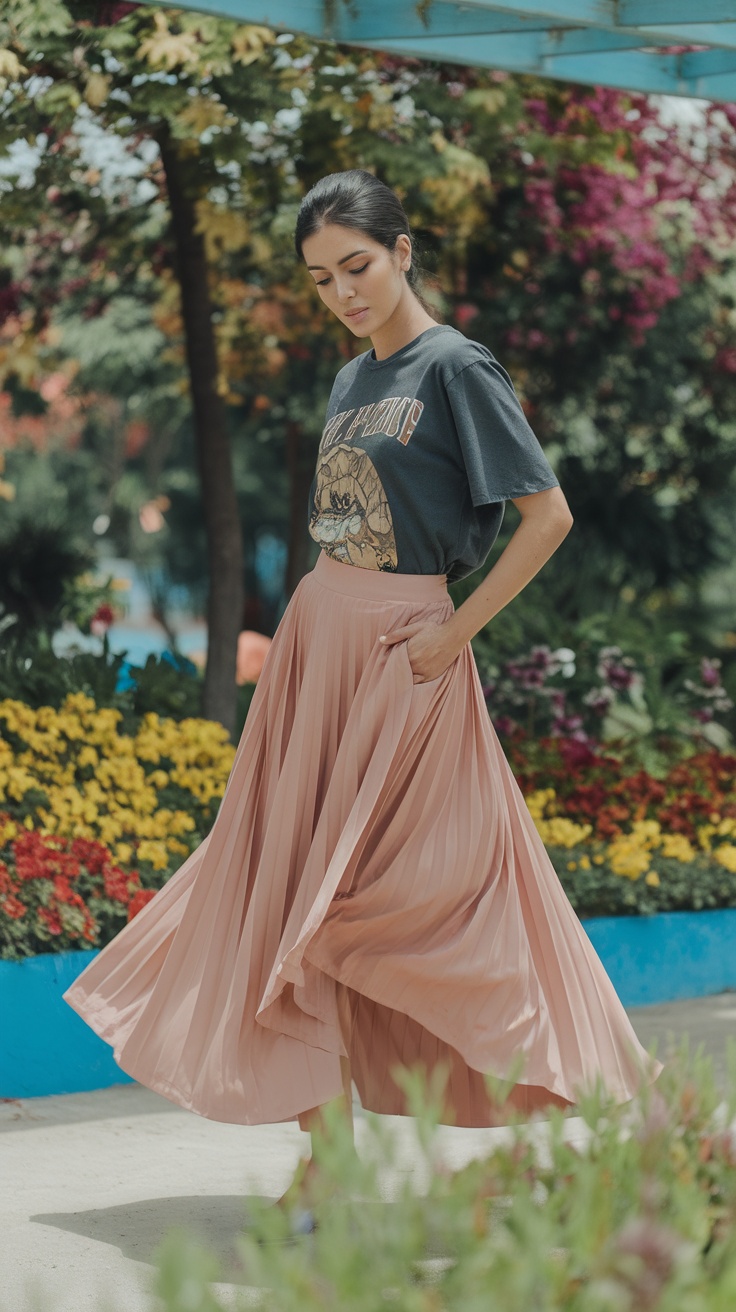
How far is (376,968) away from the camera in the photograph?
281 centimetres

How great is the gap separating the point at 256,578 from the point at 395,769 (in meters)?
14.8

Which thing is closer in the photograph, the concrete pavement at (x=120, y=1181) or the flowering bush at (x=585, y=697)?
the concrete pavement at (x=120, y=1181)

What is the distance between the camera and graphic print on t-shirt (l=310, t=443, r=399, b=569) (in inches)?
113

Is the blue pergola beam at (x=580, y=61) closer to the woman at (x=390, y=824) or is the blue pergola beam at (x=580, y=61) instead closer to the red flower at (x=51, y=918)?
the woman at (x=390, y=824)

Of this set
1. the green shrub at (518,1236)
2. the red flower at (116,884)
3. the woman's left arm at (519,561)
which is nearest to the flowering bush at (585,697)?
the red flower at (116,884)

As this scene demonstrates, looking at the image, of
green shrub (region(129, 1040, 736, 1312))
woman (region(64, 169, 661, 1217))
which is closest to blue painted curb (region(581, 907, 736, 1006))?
woman (region(64, 169, 661, 1217))

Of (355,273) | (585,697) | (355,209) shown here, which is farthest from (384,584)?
(585,697)

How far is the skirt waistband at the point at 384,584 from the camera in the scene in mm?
2910

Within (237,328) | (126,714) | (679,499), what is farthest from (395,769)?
(679,499)

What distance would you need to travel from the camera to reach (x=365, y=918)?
2801 millimetres

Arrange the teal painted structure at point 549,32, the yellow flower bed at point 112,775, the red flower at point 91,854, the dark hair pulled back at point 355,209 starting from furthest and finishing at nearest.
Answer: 1. the yellow flower bed at point 112,775
2. the red flower at point 91,854
3. the teal painted structure at point 549,32
4. the dark hair pulled back at point 355,209

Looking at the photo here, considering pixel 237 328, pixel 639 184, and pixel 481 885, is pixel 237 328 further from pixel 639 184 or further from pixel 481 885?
pixel 481 885

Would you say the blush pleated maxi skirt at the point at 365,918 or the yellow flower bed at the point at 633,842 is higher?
the blush pleated maxi skirt at the point at 365,918

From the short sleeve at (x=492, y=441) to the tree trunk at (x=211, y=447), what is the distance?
3.62 m
